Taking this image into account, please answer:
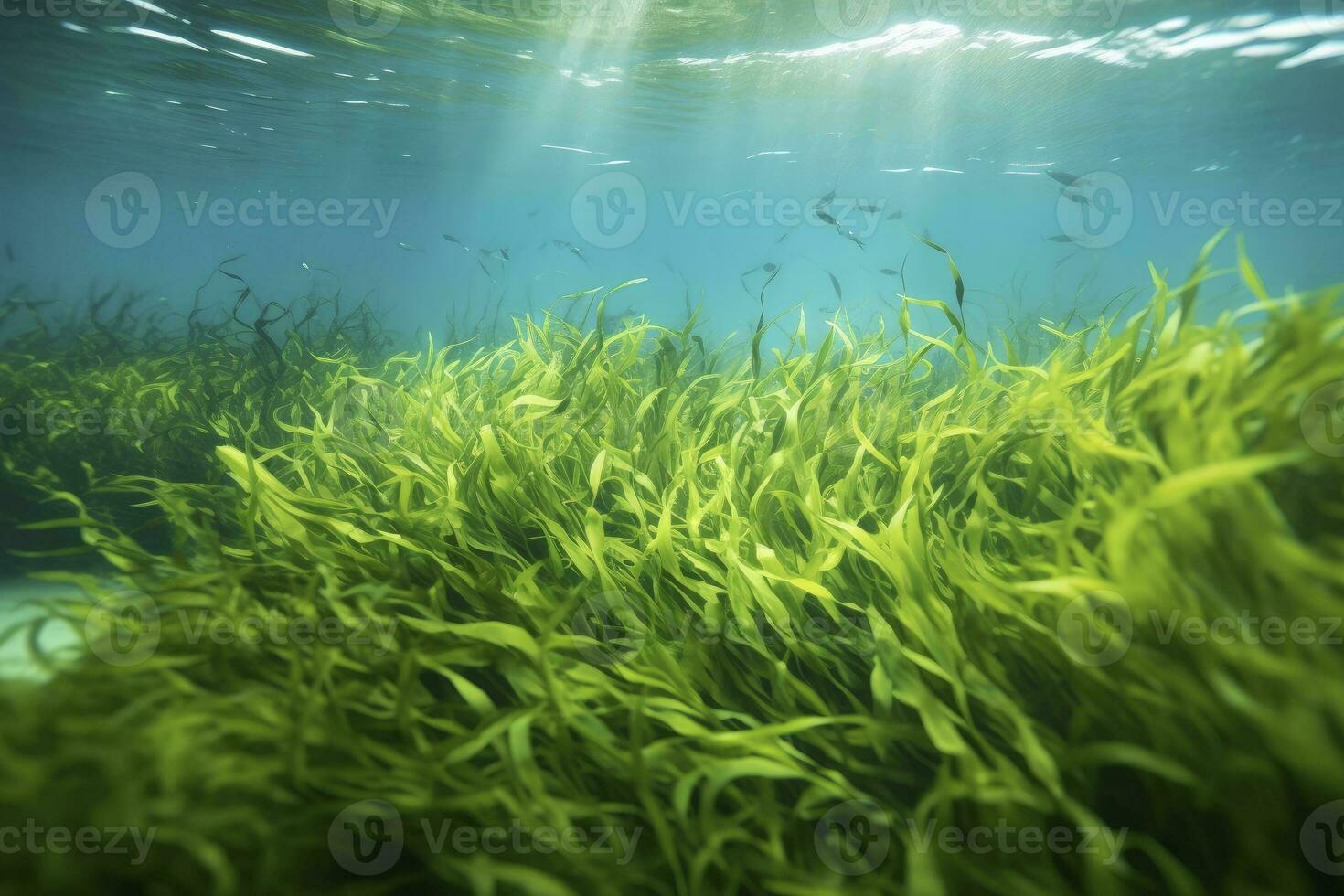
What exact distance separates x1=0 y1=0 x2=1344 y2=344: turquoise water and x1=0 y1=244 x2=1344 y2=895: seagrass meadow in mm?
1534

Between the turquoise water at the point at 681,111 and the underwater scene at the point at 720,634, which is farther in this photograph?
the turquoise water at the point at 681,111

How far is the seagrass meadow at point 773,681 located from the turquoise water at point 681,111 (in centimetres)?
153

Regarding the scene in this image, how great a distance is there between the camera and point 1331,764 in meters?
1.03

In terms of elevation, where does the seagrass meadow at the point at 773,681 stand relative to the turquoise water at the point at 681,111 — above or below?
below

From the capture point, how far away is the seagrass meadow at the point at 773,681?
1190 mm

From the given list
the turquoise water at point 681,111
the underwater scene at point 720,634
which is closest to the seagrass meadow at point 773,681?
the underwater scene at point 720,634

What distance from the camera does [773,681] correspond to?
1.74 metres

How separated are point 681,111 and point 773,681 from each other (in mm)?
19167

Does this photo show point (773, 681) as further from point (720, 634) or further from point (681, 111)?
point (681, 111)

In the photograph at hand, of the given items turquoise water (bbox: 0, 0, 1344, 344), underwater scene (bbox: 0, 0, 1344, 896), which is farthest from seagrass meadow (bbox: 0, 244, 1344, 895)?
turquoise water (bbox: 0, 0, 1344, 344)

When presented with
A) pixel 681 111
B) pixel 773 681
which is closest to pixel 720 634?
pixel 773 681

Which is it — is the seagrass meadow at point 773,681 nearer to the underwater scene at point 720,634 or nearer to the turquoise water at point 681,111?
the underwater scene at point 720,634

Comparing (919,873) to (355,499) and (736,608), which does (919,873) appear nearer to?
(736,608)

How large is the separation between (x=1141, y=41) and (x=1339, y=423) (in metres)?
15.9
